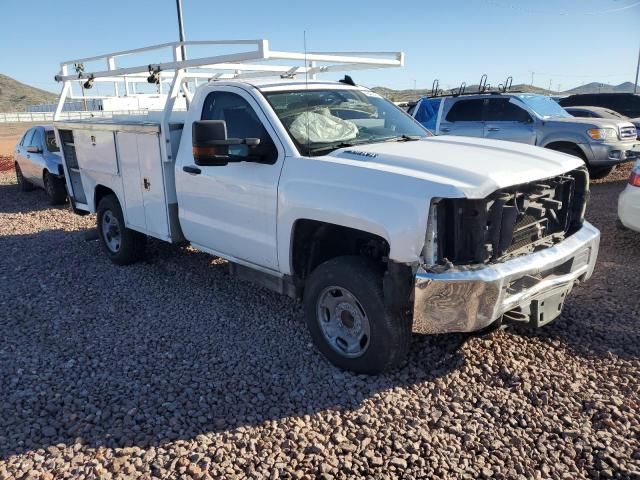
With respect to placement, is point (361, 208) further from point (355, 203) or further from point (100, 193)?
point (100, 193)

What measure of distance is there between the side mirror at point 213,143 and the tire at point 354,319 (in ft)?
3.42

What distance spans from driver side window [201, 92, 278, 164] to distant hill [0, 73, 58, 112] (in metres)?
120

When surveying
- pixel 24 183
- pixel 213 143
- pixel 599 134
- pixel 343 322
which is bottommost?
pixel 24 183

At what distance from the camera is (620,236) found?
267 inches

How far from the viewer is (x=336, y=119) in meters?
4.36

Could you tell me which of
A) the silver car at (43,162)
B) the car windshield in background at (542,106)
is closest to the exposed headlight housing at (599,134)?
the car windshield in background at (542,106)

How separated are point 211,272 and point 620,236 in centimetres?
505

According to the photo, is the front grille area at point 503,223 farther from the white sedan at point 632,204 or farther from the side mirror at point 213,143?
the white sedan at point 632,204

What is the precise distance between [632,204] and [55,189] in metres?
9.57

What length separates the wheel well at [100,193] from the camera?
6469 millimetres

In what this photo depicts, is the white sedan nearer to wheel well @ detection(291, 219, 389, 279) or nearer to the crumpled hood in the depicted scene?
the crumpled hood

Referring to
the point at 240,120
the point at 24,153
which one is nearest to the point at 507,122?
the point at 240,120

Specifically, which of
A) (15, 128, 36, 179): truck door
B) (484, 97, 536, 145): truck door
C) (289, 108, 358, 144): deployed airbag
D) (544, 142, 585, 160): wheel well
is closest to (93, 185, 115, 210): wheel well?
(289, 108, 358, 144): deployed airbag

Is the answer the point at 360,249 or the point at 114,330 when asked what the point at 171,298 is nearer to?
the point at 114,330
